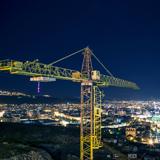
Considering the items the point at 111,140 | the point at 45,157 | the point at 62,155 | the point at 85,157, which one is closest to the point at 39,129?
the point at 111,140

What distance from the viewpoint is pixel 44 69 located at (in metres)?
40.4

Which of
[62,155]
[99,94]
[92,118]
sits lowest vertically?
[62,155]

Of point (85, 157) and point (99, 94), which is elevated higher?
point (99, 94)

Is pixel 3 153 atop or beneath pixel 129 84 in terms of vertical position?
beneath

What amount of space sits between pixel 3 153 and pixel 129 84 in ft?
77.3

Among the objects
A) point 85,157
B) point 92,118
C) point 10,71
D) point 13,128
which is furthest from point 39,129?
point 10,71

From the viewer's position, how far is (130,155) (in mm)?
60875

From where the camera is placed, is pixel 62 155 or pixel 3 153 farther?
pixel 62 155

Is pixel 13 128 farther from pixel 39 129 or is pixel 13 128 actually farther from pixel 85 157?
pixel 85 157

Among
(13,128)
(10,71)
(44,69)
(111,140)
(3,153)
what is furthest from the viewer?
(13,128)

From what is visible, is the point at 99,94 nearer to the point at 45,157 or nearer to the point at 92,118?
the point at 92,118

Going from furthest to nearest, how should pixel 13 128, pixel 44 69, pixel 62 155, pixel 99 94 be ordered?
1. pixel 13 128
2. pixel 62 155
3. pixel 99 94
4. pixel 44 69

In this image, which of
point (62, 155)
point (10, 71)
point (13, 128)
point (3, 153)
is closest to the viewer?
point (10, 71)

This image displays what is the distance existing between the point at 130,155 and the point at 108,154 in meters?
3.45
